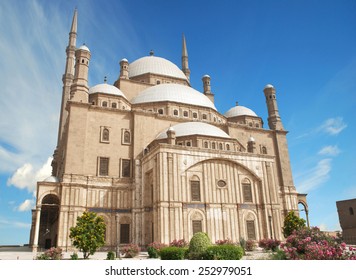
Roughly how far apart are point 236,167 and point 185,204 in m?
6.12

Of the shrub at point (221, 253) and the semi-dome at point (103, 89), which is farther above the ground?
the semi-dome at point (103, 89)

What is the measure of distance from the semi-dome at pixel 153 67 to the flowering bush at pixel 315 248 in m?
33.6

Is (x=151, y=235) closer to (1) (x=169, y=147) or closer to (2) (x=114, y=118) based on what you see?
(1) (x=169, y=147)

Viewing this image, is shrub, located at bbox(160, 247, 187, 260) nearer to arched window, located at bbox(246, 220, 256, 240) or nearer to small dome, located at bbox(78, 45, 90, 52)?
arched window, located at bbox(246, 220, 256, 240)

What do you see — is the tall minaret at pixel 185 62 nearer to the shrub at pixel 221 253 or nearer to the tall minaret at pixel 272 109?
the tall minaret at pixel 272 109

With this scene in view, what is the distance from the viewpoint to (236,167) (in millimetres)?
27547

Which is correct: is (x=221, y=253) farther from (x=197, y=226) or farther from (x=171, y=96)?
(x=171, y=96)

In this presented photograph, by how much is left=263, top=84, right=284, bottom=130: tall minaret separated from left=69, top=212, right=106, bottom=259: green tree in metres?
26.9

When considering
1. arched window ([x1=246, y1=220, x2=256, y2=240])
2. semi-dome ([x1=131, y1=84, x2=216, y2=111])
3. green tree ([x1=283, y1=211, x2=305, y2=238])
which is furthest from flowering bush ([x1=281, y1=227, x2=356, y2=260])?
semi-dome ([x1=131, y1=84, x2=216, y2=111])

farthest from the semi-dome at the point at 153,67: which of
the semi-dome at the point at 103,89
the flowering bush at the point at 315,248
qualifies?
the flowering bush at the point at 315,248

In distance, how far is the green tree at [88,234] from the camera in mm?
17406

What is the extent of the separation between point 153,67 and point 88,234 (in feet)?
97.5

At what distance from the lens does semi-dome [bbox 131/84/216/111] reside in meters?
35.0
